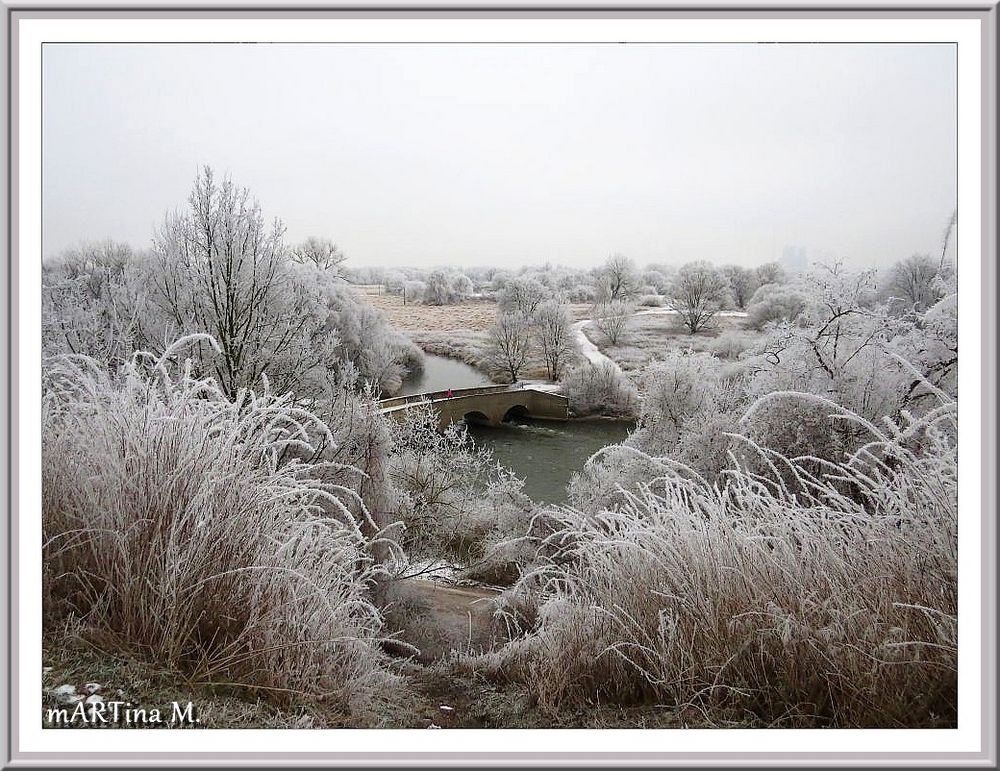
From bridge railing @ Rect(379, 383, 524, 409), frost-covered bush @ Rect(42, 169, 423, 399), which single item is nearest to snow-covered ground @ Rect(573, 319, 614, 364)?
bridge railing @ Rect(379, 383, 524, 409)

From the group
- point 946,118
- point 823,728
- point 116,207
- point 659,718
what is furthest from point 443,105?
point 823,728

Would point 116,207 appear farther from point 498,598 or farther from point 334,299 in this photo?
point 498,598

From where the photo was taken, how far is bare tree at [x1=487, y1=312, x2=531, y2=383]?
8.52 feet

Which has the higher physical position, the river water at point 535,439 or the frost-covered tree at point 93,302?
the frost-covered tree at point 93,302

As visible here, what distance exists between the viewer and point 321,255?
240 centimetres

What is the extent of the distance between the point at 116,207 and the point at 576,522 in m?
1.96

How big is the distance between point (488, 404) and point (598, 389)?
44 centimetres

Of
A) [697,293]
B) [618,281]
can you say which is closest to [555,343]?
[618,281]

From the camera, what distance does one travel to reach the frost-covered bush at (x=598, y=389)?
2.51 metres

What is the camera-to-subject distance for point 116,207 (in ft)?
7.52

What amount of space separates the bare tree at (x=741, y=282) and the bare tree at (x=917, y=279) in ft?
1.48

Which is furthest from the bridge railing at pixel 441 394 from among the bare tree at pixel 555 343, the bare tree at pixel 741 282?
the bare tree at pixel 741 282

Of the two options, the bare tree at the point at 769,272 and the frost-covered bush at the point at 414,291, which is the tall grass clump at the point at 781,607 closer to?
the bare tree at the point at 769,272
